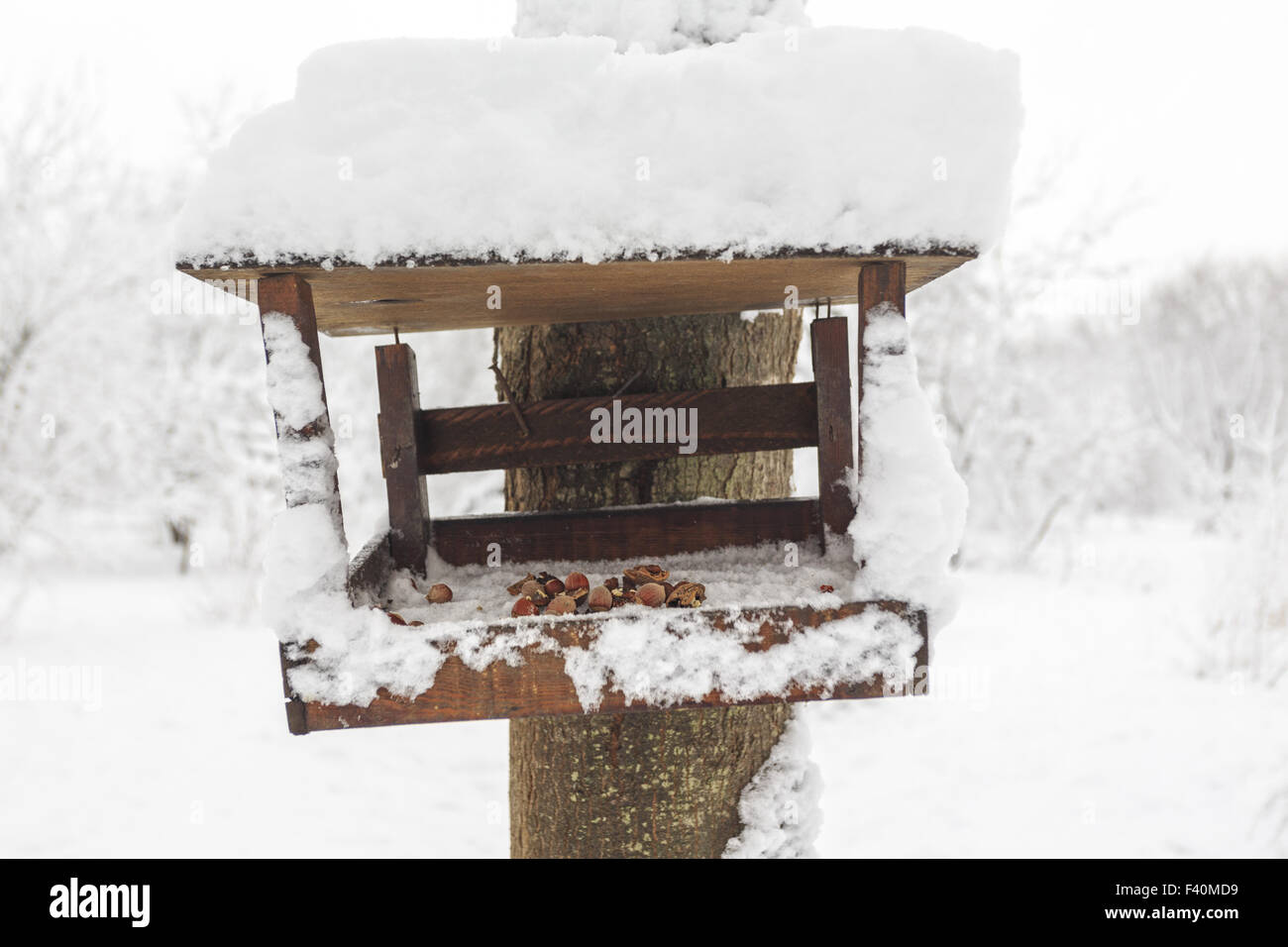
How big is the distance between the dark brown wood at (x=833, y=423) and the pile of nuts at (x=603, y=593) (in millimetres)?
237

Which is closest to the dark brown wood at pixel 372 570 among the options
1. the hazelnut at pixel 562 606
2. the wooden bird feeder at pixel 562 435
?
the wooden bird feeder at pixel 562 435

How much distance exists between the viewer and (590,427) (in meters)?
1.39

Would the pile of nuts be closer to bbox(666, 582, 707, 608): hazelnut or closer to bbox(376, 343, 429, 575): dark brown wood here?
bbox(666, 582, 707, 608): hazelnut

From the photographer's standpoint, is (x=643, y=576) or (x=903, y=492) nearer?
(x=903, y=492)

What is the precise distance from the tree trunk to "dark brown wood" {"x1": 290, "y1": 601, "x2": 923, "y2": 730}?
473 millimetres

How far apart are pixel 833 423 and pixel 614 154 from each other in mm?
521

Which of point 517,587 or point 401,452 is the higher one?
point 401,452

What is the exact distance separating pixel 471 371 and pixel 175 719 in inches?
210

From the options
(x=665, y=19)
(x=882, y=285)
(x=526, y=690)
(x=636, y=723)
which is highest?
(x=665, y=19)

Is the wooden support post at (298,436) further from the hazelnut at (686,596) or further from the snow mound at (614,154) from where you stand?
the hazelnut at (686,596)

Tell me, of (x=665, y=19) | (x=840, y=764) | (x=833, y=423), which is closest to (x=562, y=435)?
(x=833, y=423)

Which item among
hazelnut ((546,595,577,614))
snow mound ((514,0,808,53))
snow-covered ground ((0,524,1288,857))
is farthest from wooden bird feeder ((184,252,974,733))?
Answer: snow-covered ground ((0,524,1288,857))

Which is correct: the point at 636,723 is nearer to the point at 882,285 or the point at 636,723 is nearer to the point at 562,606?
the point at 562,606
